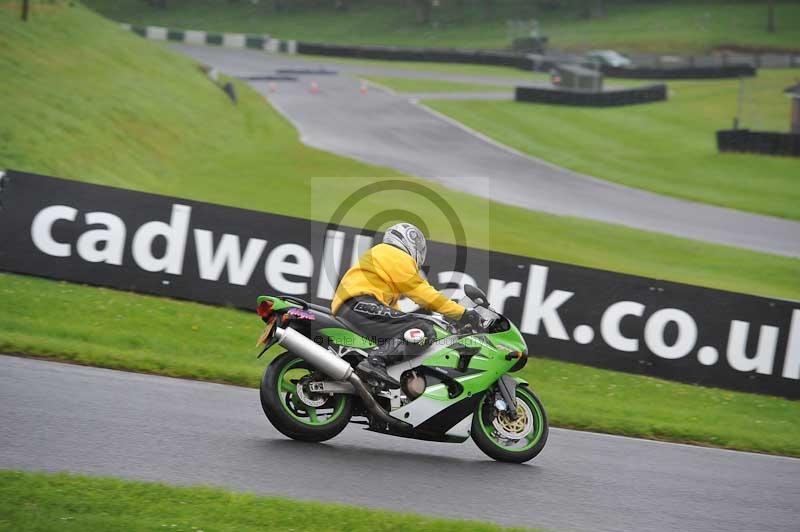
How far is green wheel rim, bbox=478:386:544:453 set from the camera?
880 centimetres

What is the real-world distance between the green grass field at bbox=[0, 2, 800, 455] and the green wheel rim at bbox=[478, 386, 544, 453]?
6.50 ft

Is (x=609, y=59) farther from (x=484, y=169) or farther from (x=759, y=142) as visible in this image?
(x=484, y=169)

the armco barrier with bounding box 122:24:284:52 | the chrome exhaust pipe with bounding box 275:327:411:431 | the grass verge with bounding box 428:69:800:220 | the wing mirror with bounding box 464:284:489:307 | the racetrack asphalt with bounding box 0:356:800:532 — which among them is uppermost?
the armco barrier with bounding box 122:24:284:52

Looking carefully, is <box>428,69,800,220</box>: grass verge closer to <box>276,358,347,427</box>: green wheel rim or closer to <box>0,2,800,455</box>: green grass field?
<box>0,2,800,455</box>: green grass field

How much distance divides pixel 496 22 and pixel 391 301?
7603 centimetres

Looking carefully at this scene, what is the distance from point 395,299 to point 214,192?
16.0 m

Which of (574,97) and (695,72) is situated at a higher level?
(695,72)

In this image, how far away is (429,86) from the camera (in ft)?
165

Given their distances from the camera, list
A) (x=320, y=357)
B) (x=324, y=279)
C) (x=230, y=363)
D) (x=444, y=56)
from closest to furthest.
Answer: (x=320, y=357) → (x=230, y=363) → (x=324, y=279) → (x=444, y=56)

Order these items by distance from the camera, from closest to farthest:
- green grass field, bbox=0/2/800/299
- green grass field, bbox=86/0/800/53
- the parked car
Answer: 1. green grass field, bbox=0/2/800/299
2. the parked car
3. green grass field, bbox=86/0/800/53

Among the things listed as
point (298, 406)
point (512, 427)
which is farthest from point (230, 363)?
point (512, 427)

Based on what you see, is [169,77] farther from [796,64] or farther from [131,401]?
[796,64]

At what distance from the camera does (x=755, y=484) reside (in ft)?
29.6

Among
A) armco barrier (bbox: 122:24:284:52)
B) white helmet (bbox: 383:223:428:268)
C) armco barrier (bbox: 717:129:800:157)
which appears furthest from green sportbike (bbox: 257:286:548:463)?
armco barrier (bbox: 122:24:284:52)
